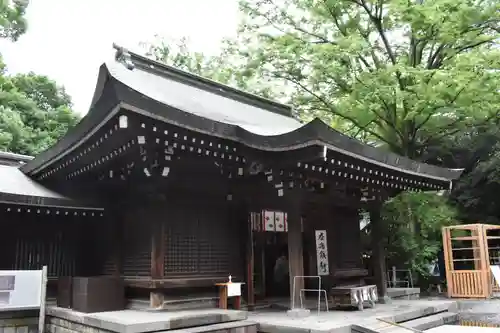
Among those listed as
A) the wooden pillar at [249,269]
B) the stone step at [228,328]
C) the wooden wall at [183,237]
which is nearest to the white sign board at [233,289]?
the wooden wall at [183,237]

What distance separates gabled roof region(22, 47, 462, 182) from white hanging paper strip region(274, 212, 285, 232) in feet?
6.46

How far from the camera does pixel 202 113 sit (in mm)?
8312

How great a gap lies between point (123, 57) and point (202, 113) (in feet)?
9.03

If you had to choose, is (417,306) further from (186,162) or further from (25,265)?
(25,265)

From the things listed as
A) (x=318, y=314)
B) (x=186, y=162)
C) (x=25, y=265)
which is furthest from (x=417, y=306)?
(x=25, y=265)

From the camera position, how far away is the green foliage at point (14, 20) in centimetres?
2506

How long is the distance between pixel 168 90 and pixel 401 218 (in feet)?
26.4

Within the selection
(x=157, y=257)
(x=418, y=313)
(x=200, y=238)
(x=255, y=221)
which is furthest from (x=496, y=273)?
(x=157, y=257)

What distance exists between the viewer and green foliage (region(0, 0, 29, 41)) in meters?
25.1

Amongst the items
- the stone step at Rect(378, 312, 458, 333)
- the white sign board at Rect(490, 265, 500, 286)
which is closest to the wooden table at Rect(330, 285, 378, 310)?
the stone step at Rect(378, 312, 458, 333)

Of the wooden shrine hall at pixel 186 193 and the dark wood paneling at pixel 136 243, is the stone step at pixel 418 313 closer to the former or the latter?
the wooden shrine hall at pixel 186 193

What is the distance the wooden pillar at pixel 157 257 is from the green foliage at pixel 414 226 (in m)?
7.55

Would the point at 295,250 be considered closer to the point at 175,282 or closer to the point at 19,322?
the point at 175,282

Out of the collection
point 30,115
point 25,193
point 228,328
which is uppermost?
point 30,115
